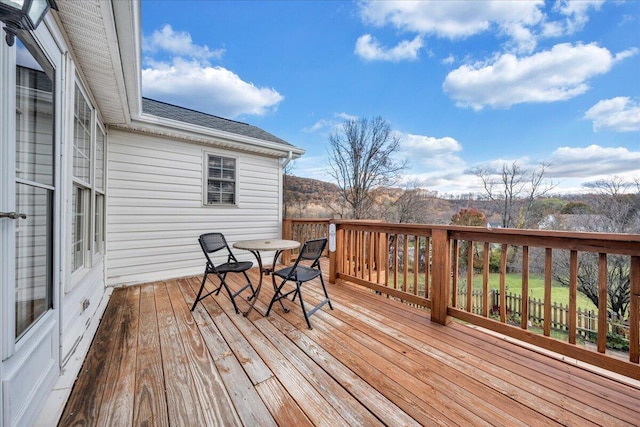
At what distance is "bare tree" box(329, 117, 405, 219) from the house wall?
672cm

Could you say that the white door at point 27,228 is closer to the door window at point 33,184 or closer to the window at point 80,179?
the door window at point 33,184

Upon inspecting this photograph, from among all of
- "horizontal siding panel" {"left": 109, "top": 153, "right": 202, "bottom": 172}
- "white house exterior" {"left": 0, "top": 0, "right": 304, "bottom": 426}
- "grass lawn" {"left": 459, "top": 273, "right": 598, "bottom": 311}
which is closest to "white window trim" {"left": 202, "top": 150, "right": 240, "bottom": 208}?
"white house exterior" {"left": 0, "top": 0, "right": 304, "bottom": 426}

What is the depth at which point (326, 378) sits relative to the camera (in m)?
1.69

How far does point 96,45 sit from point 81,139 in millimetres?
1022

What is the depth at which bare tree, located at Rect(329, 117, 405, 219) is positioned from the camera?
11.0m

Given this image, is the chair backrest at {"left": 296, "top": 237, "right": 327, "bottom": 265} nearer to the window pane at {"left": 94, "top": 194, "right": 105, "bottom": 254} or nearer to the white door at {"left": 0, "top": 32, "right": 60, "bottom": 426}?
the white door at {"left": 0, "top": 32, "right": 60, "bottom": 426}

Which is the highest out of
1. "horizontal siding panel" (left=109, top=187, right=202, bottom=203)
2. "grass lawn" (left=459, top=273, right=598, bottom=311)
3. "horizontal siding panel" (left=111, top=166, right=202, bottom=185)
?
"horizontal siding panel" (left=111, top=166, right=202, bottom=185)

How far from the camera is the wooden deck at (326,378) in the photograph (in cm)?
138

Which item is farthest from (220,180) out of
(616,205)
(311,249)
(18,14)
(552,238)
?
(616,205)

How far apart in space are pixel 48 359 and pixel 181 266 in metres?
3.05

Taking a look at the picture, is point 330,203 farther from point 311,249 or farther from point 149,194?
point 311,249

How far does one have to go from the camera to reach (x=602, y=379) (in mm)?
1687

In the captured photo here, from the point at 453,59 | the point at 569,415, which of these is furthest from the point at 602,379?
the point at 453,59

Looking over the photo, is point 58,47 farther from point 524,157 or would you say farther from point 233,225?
point 524,157
